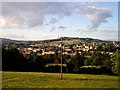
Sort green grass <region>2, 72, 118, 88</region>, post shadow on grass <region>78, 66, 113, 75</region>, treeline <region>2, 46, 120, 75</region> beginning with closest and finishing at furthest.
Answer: green grass <region>2, 72, 118, 88</region> < treeline <region>2, 46, 120, 75</region> < post shadow on grass <region>78, 66, 113, 75</region>

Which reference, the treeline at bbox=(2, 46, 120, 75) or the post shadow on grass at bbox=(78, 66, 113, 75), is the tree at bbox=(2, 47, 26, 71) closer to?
the treeline at bbox=(2, 46, 120, 75)

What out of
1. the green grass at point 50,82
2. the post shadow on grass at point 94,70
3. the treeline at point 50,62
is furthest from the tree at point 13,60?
the green grass at point 50,82

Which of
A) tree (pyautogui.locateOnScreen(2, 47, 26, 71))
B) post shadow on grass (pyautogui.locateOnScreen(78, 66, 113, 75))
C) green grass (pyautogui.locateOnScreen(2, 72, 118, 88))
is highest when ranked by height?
tree (pyautogui.locateOnScreen(2, 47, 26, 71))

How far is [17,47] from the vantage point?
52.0m

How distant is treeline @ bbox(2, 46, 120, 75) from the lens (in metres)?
47.4

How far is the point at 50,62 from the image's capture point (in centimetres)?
5450

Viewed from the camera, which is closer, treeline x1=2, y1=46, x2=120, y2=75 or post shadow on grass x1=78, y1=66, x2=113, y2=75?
treeline x1=2, y1=46, x2=120, y2=75

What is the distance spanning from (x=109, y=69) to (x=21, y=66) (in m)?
18.7

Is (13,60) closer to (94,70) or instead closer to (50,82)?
(94,70)

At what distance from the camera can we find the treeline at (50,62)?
47438 mm

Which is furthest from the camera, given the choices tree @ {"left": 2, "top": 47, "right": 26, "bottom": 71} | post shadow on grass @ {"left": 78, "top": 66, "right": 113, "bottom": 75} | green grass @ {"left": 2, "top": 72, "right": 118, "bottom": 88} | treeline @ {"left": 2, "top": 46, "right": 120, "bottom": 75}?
post shadow on grass @ {"left": 78, "top": 66, "right": 113, "bottom": 75}

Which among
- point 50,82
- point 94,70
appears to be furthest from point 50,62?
point 50,82

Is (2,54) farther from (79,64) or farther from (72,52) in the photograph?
(72,52)

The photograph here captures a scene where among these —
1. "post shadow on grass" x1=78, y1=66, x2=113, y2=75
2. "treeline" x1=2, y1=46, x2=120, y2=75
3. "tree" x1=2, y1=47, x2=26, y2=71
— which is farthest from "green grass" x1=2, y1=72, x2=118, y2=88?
"post shadow on grass" x1=78, y1=66, x2=113, y2=75
